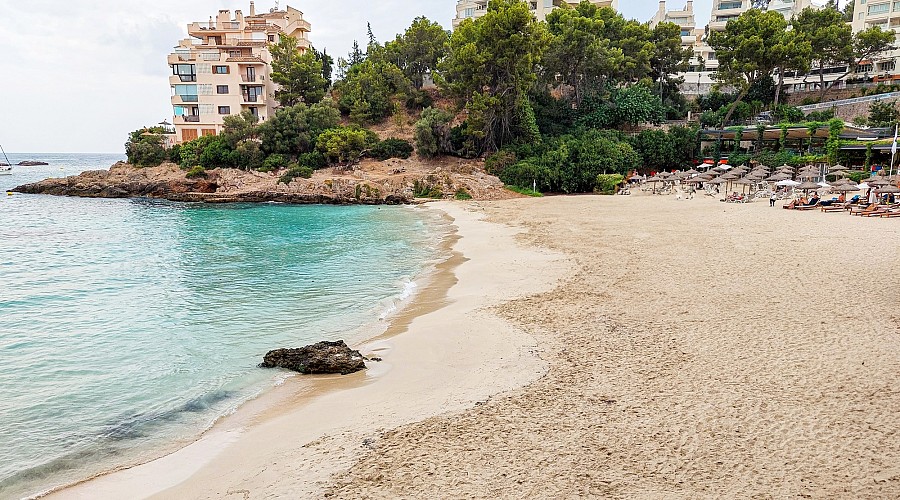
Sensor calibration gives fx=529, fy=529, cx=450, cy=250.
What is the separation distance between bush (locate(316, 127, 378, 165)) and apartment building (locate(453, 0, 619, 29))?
103 feet

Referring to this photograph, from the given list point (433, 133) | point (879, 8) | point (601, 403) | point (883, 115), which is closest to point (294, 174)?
point (433, 133)

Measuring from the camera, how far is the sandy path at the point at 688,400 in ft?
18.3

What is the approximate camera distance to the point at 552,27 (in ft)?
170

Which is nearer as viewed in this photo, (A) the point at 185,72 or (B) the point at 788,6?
(A) the point at 185,72

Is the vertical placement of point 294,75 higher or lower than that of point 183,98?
higher

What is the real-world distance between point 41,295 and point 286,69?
45.2m

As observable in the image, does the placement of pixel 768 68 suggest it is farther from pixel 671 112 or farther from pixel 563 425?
pixel 563 425

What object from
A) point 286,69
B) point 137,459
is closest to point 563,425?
point 137,459

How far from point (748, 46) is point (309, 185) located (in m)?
40.2

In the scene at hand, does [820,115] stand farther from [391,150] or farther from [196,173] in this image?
[196,173]

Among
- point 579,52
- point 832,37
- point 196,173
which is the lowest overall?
point 196,173

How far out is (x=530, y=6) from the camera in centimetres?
6769

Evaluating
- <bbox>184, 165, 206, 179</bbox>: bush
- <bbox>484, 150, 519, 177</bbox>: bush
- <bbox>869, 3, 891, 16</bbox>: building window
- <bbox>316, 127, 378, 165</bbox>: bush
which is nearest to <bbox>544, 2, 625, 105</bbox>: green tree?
<bbox>484, 150, 519, 177</bbox>: bush

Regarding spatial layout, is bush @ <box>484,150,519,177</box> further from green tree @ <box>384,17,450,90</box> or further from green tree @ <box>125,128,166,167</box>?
green tree @ <box>125,128,166,167</box>
